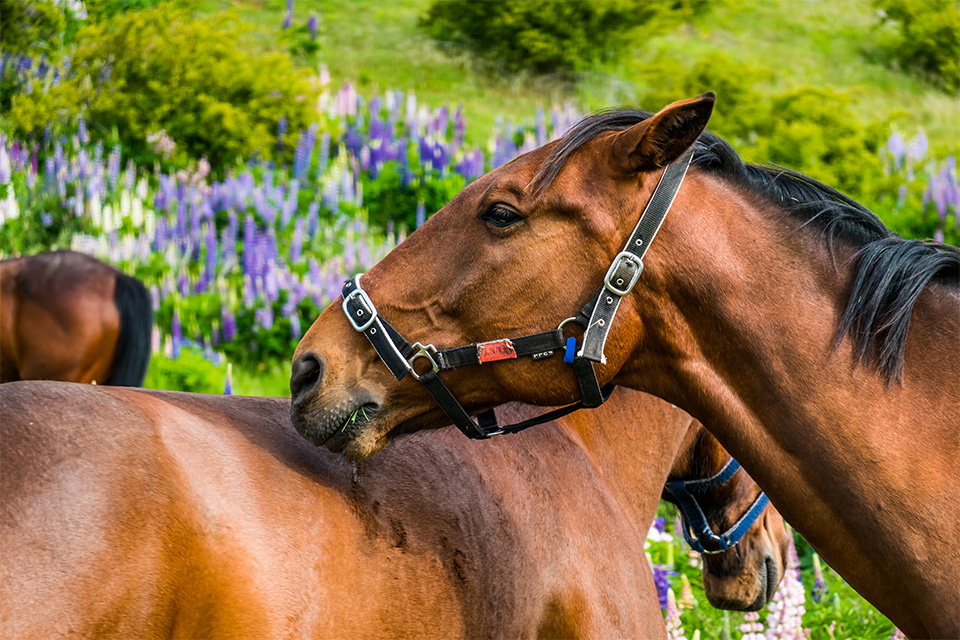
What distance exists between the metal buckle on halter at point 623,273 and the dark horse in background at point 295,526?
71 cm

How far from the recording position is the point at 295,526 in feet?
6.47

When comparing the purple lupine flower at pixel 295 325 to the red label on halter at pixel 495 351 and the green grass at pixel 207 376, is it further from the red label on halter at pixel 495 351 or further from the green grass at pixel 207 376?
the red label on halter at pixel 495 351

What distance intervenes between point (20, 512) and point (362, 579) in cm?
76

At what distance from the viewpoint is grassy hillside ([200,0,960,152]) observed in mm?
13664

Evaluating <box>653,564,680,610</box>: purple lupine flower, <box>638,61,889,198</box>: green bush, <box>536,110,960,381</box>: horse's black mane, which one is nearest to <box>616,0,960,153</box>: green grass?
<box>638,61,889,198</box>: green bush

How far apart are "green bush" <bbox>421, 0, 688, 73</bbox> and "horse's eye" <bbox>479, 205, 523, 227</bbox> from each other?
450 inches

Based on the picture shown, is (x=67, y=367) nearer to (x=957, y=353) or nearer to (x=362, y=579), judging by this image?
(x=362, y=579)

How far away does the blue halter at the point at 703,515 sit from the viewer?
309cm

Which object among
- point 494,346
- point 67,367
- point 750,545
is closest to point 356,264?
point 67,367

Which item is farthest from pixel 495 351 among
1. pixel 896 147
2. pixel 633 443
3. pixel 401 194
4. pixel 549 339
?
pixel 896 147

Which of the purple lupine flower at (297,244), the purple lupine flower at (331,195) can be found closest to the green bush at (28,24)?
the purple lupine flower at (331,195)

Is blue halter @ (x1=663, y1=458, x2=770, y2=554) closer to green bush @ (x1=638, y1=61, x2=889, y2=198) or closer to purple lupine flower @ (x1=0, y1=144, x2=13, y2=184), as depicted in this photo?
purple lupine flower @ (x1=0, y1=144, x2=13, y2=184)

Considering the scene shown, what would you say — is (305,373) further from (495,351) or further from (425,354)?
(495,351)

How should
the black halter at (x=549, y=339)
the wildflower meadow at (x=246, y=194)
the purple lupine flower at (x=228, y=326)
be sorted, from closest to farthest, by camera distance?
the black halter at (x=549, y=339), the purple lupine flower at (x=228, y=326), the wildflower meadow at (x=246, y=194)
